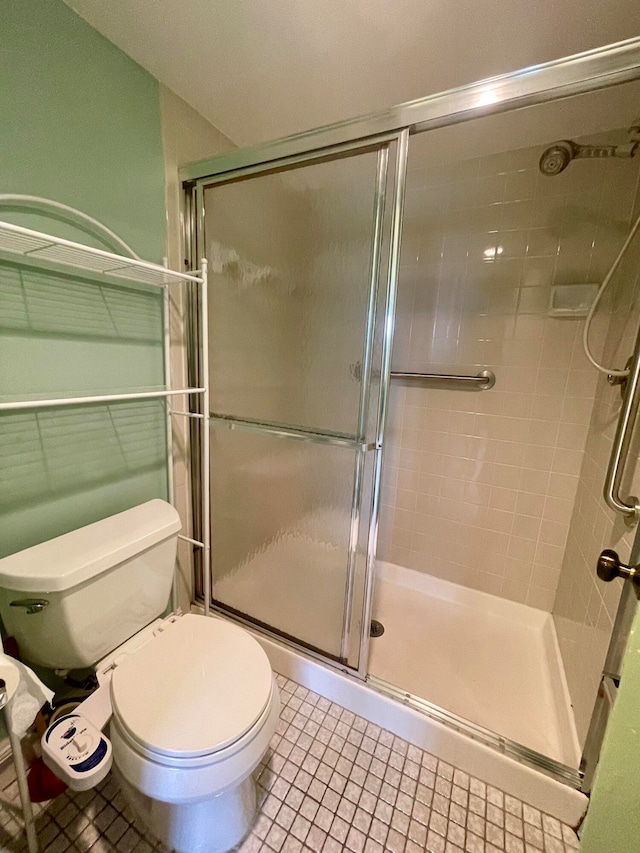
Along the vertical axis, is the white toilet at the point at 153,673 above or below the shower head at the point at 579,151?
below

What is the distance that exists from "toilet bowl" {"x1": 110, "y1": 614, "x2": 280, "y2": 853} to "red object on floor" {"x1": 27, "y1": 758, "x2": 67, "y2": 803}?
0.67 feet

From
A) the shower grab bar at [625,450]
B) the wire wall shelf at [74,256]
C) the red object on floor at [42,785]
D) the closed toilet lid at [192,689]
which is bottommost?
the red object on floor at [42,785]

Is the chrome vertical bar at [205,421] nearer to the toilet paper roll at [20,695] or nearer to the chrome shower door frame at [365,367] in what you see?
the chrome shower door frame at [365,367]

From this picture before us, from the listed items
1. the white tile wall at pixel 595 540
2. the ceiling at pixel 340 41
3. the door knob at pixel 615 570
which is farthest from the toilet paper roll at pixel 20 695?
the ceiling at pixel 340 41

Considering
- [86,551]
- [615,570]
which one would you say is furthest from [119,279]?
[615,570]

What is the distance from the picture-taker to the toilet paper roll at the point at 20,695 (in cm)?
69

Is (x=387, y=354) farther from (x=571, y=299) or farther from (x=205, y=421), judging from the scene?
(x=571, y=299)

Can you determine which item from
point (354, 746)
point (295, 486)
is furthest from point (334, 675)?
point (295, 486)

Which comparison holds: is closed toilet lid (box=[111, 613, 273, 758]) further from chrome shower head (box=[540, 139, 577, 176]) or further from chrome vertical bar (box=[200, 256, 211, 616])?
chrome shower head (box=[540, 139, 577, 176])

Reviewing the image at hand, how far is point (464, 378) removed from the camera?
1736 millimetres

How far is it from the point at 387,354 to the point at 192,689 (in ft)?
3.48

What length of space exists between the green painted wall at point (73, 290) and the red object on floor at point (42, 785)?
0.62m

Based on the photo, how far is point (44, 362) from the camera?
103 cm

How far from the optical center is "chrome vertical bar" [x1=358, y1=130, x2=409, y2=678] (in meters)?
1.03
